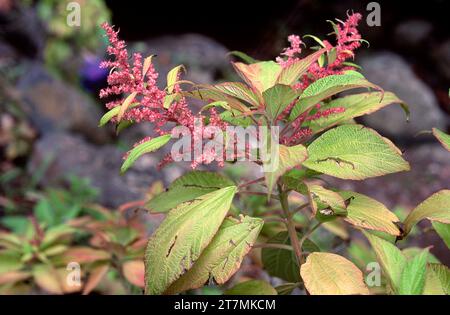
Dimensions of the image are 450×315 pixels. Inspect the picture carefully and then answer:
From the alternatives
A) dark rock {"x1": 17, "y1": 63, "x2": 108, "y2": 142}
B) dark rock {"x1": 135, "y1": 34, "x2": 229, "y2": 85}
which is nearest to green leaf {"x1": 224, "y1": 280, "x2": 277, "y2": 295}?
dark rock {"x1": 17, "y1": 63, "x2": 108, "y2": 142}

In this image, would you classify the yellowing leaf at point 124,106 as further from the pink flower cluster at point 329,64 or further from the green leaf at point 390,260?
the green leaf at point 390,260

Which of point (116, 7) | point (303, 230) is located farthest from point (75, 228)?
point (116, 7)

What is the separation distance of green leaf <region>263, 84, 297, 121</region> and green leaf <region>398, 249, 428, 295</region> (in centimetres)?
33

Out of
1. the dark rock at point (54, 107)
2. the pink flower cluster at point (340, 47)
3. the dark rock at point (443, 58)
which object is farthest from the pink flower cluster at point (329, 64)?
the dark rock at point (443, 58)

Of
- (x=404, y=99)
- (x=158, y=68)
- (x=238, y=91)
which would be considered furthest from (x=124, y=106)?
(x=404, y=99)

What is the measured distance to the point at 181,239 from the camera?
88 cm

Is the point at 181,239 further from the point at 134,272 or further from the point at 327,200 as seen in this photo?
the point at 134,272

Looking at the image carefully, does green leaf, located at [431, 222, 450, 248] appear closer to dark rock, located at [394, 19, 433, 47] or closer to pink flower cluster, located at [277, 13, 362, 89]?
pink flower cluster, located at [277, 13, 362, 89]

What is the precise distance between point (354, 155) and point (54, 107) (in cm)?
298

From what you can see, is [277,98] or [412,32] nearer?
[277,98]

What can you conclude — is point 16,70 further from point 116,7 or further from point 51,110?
point 116,7

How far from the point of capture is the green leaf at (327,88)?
2.91 feet

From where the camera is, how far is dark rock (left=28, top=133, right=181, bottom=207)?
2.95 meters
